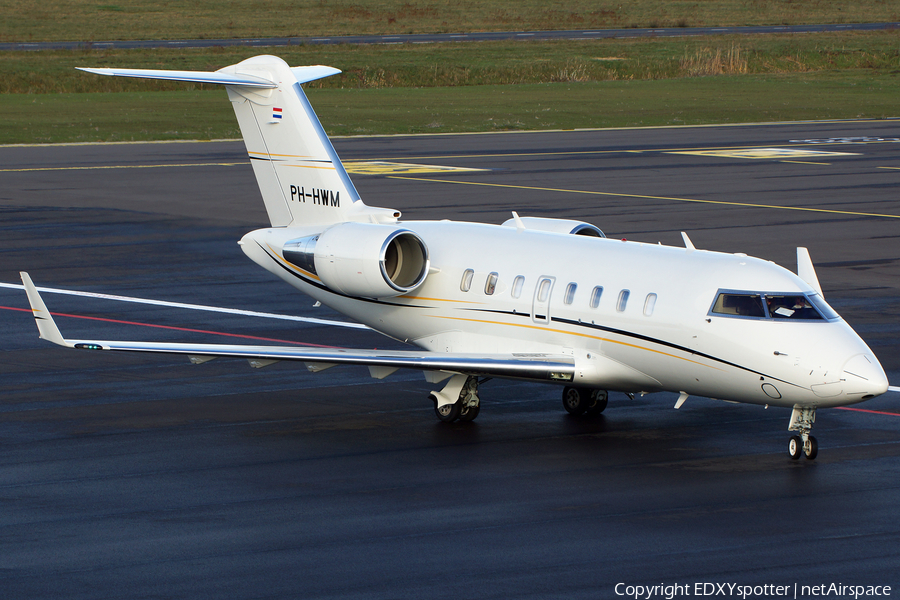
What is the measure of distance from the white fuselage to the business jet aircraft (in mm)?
22

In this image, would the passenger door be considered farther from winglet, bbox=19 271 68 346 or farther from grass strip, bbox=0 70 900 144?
grass strip, bbox=0 70 900 144

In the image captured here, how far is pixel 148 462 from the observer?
1798 centimetres

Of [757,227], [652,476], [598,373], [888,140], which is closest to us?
[652,476]

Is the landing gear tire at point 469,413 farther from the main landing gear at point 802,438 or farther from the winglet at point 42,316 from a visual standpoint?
the winglet at point 42,316

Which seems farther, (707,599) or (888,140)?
(888,140)

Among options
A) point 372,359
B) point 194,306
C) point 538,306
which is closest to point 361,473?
point 372,359

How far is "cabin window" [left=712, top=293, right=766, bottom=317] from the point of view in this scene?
1759cm

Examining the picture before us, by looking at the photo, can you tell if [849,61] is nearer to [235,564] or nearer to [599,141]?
[599,141]

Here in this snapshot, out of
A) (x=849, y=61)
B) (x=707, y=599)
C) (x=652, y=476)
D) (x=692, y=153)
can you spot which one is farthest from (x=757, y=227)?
(x=849, y=61)

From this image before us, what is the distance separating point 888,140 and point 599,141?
14305mm

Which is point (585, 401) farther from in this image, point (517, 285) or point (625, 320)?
point (625, 320)

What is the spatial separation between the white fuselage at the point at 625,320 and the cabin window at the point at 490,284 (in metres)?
0.03

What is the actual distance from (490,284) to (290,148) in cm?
565

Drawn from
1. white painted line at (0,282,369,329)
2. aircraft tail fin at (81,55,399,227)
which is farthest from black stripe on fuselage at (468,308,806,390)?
white painted line at (0,282,369,329)
